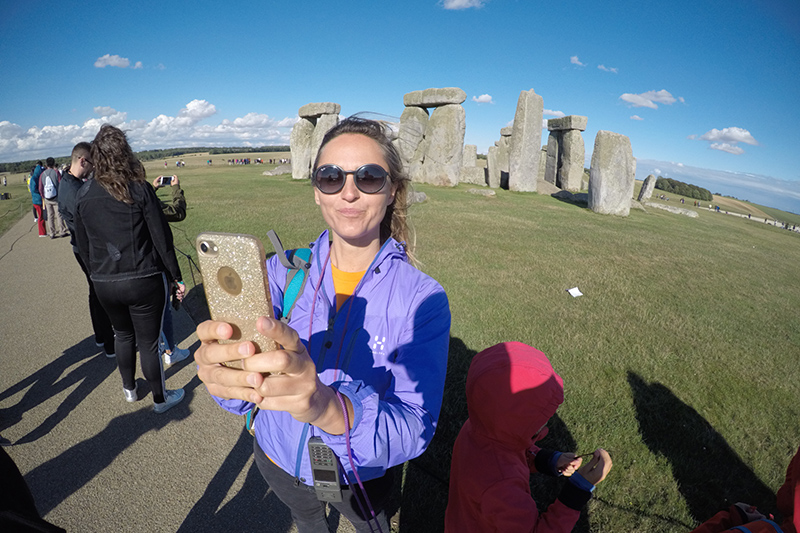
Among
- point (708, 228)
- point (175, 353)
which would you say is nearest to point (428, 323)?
point (175, 353)

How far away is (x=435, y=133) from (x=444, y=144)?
0.64 metres

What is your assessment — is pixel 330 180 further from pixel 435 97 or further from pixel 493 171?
pixel 493 171

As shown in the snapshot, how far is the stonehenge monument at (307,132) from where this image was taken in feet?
61.3

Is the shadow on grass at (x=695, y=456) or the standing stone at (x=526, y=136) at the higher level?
the standing stone at (x=526, y=136)

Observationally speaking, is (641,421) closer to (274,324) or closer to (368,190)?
(368,190)

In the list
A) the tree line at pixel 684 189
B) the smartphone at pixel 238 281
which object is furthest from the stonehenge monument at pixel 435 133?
the tree line at pixel 684 189

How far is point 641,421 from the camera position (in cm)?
338

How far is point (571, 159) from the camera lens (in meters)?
20.0

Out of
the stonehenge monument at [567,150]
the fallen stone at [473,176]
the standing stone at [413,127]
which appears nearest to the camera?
the standing stone at [413,127]

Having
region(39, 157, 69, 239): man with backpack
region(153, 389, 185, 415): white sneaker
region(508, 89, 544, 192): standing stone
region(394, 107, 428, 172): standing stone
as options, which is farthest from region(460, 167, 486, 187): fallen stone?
region(153, 389, 185, 415): white sneaker

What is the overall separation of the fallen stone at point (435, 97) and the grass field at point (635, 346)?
8.55 m

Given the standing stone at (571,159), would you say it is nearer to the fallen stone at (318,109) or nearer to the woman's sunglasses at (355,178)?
the fallen stone at (318,109)

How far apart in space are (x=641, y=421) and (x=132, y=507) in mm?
3962

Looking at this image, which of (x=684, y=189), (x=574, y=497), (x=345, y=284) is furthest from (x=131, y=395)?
(x=684, y=189)
